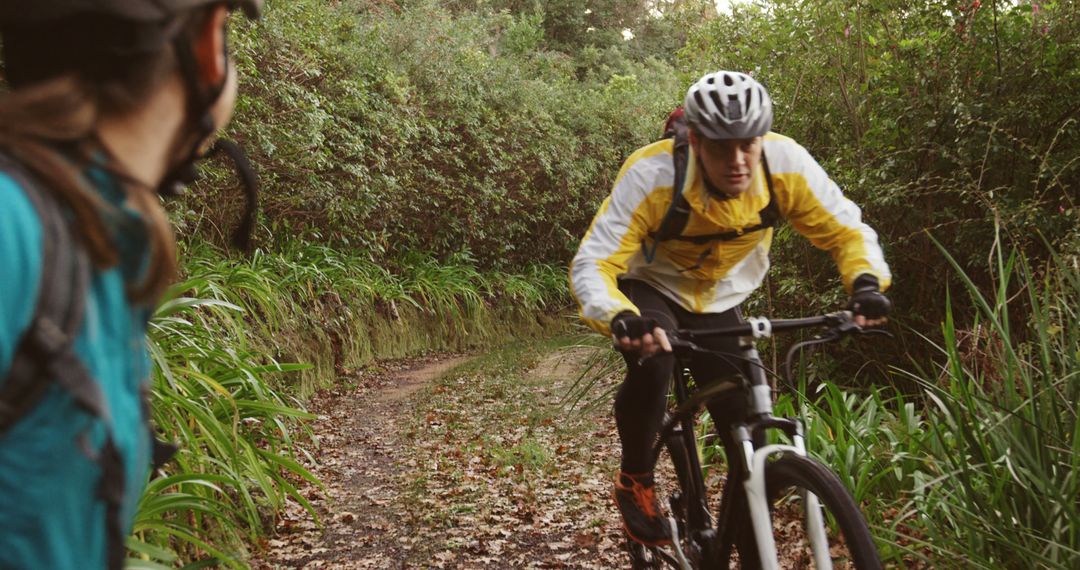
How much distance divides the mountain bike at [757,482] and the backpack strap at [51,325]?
2.07 meters

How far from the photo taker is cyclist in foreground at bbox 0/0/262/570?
1001mm

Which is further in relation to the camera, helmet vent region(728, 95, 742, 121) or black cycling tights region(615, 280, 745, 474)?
black cycling tights region(615, 280, 745, 474)

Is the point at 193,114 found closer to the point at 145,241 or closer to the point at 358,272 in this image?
the point at 145,241

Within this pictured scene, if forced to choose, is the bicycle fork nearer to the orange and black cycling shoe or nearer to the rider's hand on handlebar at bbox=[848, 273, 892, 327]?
the rider's hand on handlebar at bbox=[848, 273, 892, 327]

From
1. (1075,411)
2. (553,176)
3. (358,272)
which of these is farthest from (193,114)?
(553,176)

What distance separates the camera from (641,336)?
2.93m

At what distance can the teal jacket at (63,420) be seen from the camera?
97 cm

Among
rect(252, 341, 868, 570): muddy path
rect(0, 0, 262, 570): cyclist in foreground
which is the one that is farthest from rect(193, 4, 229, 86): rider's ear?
rect(252, 341, 868, 570): muddy path

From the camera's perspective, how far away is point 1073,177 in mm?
5863

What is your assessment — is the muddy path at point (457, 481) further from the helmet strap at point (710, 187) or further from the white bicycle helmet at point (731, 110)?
the white bicycle helmet at point (731, 110)

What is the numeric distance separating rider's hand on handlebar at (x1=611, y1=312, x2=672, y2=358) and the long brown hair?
1.93 metres

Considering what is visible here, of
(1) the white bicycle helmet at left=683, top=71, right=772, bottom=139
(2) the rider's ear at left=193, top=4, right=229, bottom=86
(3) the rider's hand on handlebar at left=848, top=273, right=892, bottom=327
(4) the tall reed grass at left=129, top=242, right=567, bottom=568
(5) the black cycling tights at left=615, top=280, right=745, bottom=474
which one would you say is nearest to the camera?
(2) the rider's ear at left=193, top=4, right=229, bottom=86

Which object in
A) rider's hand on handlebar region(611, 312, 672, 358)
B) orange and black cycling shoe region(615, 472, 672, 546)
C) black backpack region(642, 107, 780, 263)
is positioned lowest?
orange and black cycling shoe region(615, 472, 672, 546)

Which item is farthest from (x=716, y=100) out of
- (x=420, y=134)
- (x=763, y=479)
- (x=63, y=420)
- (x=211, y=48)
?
(x=420, y=134)
